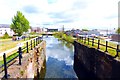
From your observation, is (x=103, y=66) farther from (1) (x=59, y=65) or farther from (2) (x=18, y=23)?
(2) (x=18, y=23)

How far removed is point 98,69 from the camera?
40.3 feet

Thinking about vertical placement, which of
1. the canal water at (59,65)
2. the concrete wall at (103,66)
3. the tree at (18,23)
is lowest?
the canal water at (59,65)

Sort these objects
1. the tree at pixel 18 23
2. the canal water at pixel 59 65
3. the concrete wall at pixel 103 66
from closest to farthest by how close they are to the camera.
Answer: the concrete wall at pixel 103 66
the canal water at pixel 59 65
the tree at pixel 18 23

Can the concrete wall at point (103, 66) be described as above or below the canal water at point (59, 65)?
above

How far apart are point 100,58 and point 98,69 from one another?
1.02 meters

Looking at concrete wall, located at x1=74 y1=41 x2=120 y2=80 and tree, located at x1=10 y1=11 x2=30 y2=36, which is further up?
tree, located at x1=10 y1=11 x2=30 y2=36

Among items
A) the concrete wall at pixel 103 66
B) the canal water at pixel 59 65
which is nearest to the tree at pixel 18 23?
the canal water at pixel 59 65

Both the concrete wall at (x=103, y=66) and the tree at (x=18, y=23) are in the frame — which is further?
the tree at (x=18, y=23)

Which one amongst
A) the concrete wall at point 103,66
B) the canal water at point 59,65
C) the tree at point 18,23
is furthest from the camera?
the tree at point 18,23

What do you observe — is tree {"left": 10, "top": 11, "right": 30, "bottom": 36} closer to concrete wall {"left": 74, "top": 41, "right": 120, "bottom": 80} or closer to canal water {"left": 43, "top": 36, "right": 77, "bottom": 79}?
canal water {"left": 43, "top": 36, "right": 77, "bottom": 79}

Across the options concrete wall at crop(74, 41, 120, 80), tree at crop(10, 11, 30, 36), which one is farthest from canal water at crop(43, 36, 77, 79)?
tree at crop(10, 11, 30, 36)

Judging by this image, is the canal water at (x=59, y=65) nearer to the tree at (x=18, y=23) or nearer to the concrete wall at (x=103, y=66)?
the concrete wall at (x=103, y=66)

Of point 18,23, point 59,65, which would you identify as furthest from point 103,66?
point 18,23

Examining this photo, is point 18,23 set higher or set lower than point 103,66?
higher
